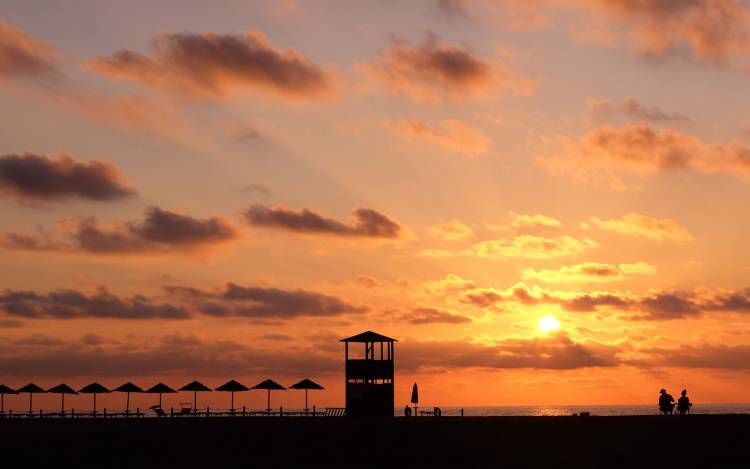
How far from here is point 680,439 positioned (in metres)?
37.2

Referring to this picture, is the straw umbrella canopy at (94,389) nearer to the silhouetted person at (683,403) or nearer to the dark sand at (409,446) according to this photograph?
the dark sand at (409,446)

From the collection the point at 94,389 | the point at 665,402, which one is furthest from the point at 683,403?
the point at 94,389

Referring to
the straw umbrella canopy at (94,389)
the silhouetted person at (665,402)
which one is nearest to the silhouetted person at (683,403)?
the silhouetted person at (665,402)

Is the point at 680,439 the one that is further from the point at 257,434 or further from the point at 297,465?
the point at 257,434

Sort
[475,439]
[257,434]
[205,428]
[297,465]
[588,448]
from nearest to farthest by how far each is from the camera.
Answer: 1. [297,465]
2. [588,448]
3. [475,439]
4. [257,434]
5. [205,428]

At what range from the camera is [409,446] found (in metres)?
37.6

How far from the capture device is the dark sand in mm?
32125

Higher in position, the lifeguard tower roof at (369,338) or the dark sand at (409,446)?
the lifeguard tower roof at (369,338)

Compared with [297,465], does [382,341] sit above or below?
above

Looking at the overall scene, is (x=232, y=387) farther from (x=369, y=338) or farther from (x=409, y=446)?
(x=409, y=446)

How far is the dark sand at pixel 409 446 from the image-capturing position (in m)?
32.1

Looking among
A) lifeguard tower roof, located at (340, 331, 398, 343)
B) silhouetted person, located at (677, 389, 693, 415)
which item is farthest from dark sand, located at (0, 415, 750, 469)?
lifeguard tower roof, located at (340, 331, 398, 343)

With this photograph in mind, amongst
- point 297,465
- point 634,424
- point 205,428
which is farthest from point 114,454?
point 634,424

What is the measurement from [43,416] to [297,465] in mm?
58541
